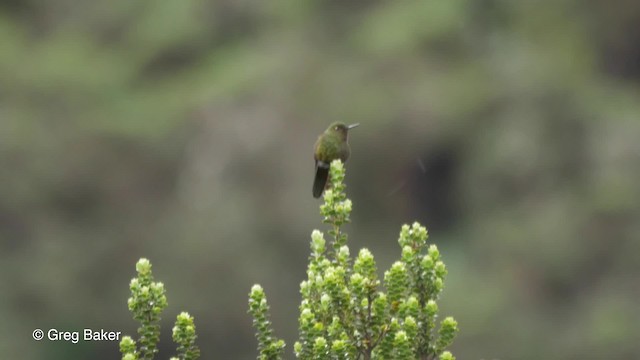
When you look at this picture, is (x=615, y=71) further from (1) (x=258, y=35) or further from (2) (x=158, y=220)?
(2) (x=158, y=220)

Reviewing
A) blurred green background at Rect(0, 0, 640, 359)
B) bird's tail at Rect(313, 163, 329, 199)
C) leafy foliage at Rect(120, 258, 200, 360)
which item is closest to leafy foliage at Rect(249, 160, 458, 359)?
leafy foliage at Rect(120, 258, 200, 360)

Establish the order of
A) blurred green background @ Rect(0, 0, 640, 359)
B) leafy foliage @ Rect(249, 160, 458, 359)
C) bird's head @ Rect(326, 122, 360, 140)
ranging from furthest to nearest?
1. blurred green background @ Rect(0, 0, 640, 359)
2. bird's head @ Rect(326, 122, 360, 140)
3. leafy foliage @ Rect(249, 160, 458, 359)

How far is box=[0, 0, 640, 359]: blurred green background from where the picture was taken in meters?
25.8

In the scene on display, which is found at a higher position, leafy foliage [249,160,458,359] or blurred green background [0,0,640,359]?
blurred green background [0,0,640,359]

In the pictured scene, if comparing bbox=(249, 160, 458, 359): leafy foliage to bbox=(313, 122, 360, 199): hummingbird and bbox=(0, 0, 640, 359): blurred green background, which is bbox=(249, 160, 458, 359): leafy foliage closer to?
bbox=(313, 122, 360, 199): hummingbird

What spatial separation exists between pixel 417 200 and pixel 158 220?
5695mm

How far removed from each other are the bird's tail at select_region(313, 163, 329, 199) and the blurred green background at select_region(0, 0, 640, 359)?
50.1 ft

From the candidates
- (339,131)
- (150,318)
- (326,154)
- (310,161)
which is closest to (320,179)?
(326,154)

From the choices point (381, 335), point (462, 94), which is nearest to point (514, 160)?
point (462, 94)

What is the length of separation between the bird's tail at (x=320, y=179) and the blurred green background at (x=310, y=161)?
15279 mm

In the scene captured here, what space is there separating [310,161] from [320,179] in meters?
19.4

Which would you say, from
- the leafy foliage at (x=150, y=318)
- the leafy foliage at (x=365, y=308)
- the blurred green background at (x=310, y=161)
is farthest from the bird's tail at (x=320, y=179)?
the blurred green background at (x=310, y=161)

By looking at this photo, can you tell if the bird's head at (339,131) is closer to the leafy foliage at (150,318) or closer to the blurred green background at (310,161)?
the leafy foliage at (150,318)

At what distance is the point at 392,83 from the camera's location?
29.7m
